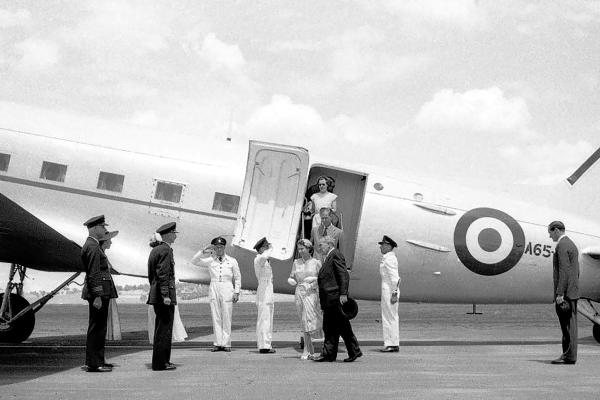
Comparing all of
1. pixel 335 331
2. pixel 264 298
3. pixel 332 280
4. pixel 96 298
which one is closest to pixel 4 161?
pixel 96 298

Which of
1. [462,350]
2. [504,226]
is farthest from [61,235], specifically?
[504,226]

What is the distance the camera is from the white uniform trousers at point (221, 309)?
470 inches

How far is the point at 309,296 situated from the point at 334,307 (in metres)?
0.74

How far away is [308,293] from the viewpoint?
11438 mm

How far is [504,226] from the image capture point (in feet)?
44.9

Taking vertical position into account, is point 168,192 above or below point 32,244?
above

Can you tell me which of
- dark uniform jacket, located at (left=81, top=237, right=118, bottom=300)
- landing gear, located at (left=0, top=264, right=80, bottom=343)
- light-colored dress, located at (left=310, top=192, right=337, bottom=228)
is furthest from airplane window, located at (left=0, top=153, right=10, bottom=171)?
light-colored dress, located at (left=310, top=192, right=337, bottom=228)

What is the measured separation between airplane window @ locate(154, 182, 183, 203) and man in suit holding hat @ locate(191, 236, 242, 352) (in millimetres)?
1432

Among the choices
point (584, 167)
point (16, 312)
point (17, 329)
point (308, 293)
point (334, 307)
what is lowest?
point (17, 329)

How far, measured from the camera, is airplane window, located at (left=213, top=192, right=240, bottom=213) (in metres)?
13.1

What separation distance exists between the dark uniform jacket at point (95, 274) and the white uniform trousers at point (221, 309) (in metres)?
2.40

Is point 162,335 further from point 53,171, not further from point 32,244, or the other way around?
point 53,171

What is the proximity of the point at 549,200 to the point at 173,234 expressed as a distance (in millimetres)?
8782

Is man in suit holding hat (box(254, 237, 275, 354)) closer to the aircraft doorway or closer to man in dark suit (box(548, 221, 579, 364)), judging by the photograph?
the aircraft doorway
